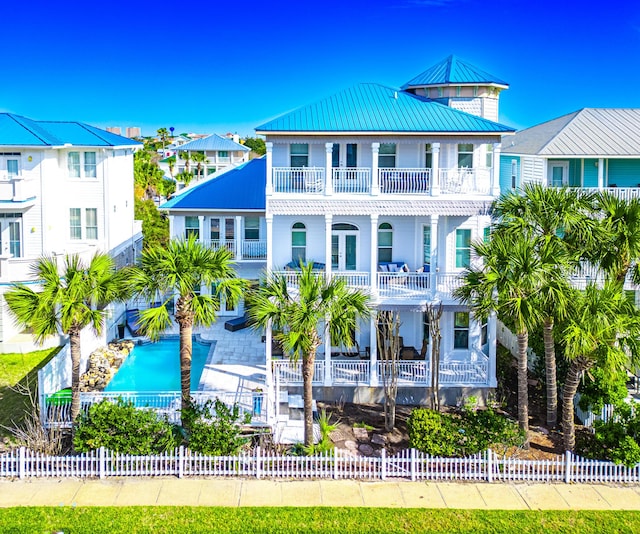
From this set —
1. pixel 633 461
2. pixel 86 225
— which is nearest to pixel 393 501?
pixel 633 461

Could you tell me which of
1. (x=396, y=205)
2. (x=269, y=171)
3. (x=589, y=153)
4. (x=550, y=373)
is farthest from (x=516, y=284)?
(x=589, y=153)

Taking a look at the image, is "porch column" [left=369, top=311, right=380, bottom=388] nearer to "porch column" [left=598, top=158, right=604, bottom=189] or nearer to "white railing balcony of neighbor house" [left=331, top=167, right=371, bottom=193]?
"white railing balcony of neighbor house" [left=331, top=167, right=371, bottom=193]

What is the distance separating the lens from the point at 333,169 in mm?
22844

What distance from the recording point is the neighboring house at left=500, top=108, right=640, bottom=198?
26.3 m

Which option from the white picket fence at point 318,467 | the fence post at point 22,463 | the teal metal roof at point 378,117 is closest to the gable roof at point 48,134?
the teal metal roof at point 378,117

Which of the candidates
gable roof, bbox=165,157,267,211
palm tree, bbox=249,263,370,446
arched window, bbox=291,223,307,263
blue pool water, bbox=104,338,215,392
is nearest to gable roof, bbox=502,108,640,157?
arched window, bbox=291,223,307,263

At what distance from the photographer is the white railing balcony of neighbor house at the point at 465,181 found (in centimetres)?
2319

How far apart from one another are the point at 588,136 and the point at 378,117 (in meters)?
9.62

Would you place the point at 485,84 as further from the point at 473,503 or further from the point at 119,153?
the point at 119,153

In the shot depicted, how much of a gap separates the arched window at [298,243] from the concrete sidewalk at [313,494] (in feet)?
32.7

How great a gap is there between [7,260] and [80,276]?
1113 cm

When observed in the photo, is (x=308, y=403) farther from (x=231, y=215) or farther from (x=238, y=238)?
(x=238, y=238)

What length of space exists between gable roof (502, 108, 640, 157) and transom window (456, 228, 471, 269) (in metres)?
4.69

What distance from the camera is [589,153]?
86.0 feet
